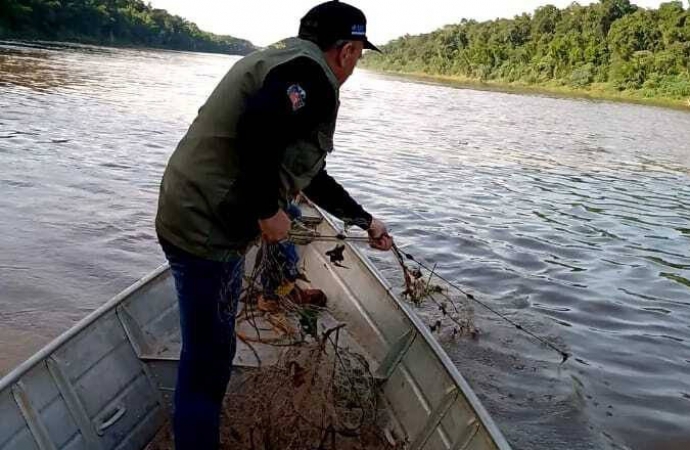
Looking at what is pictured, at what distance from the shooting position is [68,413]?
10.1 feet

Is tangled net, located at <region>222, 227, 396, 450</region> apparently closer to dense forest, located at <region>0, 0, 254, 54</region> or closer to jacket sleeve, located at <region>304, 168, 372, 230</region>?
jacket sleeve, located at <region>304, 168, 372, 230</region>

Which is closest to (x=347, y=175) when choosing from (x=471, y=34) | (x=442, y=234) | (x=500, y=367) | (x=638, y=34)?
(x=442, y=234)

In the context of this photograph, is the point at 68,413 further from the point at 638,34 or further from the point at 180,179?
the point at 638,34

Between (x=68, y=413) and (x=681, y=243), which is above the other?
(x=68, y=413)

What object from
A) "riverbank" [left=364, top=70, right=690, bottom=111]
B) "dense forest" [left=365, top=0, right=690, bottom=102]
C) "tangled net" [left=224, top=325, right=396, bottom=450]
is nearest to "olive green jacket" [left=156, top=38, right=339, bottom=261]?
"tangled net" [left=224, top=325, right=396, bottom=450]

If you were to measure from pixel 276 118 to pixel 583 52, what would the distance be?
7153 cm

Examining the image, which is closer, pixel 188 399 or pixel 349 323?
pixel 188 399

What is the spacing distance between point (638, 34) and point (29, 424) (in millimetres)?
75546

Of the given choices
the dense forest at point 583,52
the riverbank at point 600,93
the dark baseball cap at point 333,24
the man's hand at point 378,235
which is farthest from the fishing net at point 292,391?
the dense forest at point 583,52

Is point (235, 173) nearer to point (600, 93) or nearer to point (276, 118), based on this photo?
point (276, 118)

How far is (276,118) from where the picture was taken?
218 centimetres

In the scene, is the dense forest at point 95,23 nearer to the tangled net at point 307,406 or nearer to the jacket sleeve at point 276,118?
the tangled net at point 307,406

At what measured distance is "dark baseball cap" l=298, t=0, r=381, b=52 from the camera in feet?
7.92

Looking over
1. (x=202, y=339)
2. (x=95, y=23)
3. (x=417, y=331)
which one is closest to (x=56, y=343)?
(x=202, y=339)
